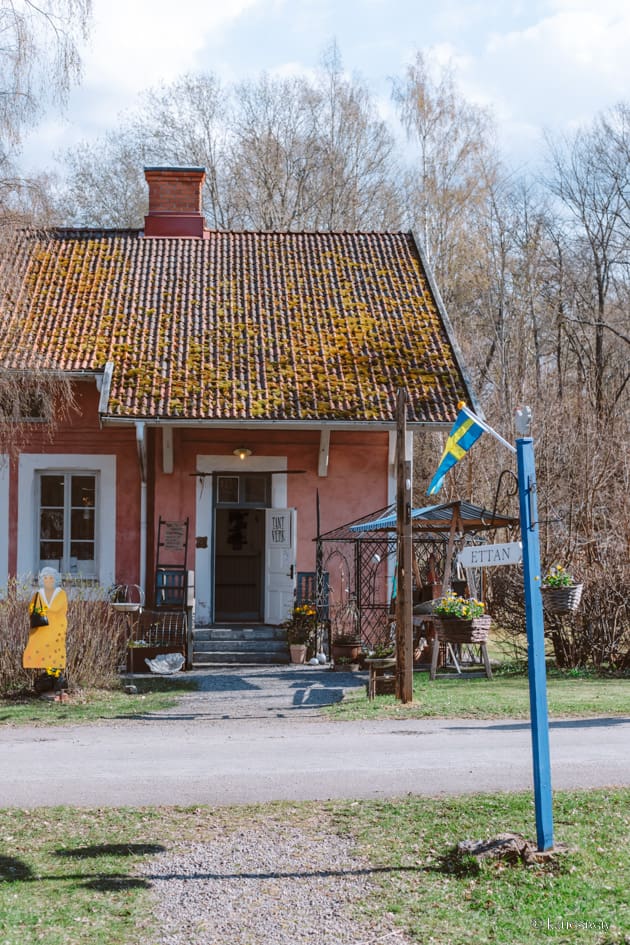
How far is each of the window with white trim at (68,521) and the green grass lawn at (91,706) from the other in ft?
11.9

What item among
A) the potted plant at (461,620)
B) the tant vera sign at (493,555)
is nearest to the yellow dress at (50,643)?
the potted plant at (461,620)

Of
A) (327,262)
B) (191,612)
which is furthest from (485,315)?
(191,612)

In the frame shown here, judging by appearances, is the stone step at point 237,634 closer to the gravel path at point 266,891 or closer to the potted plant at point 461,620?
the potted plant at point 461,620

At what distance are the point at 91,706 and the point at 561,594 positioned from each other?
581 centimetres

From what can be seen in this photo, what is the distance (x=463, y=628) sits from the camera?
13.1 meters

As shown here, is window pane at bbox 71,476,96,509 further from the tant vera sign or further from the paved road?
the tant vera sign

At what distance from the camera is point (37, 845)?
6.45m

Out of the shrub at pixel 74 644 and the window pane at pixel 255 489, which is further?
the window pane at pixel 255 489

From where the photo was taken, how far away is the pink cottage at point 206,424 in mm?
16219

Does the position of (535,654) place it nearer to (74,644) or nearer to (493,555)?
(493,555)

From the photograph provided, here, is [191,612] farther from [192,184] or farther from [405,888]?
[405,888]

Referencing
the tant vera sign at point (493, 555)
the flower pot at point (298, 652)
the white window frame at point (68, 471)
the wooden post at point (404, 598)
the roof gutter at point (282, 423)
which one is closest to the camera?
the tant vera sign at point (493, 555)

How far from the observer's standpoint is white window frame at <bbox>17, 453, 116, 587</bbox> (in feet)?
54.5

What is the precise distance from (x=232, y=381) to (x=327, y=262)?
14.8 ft
